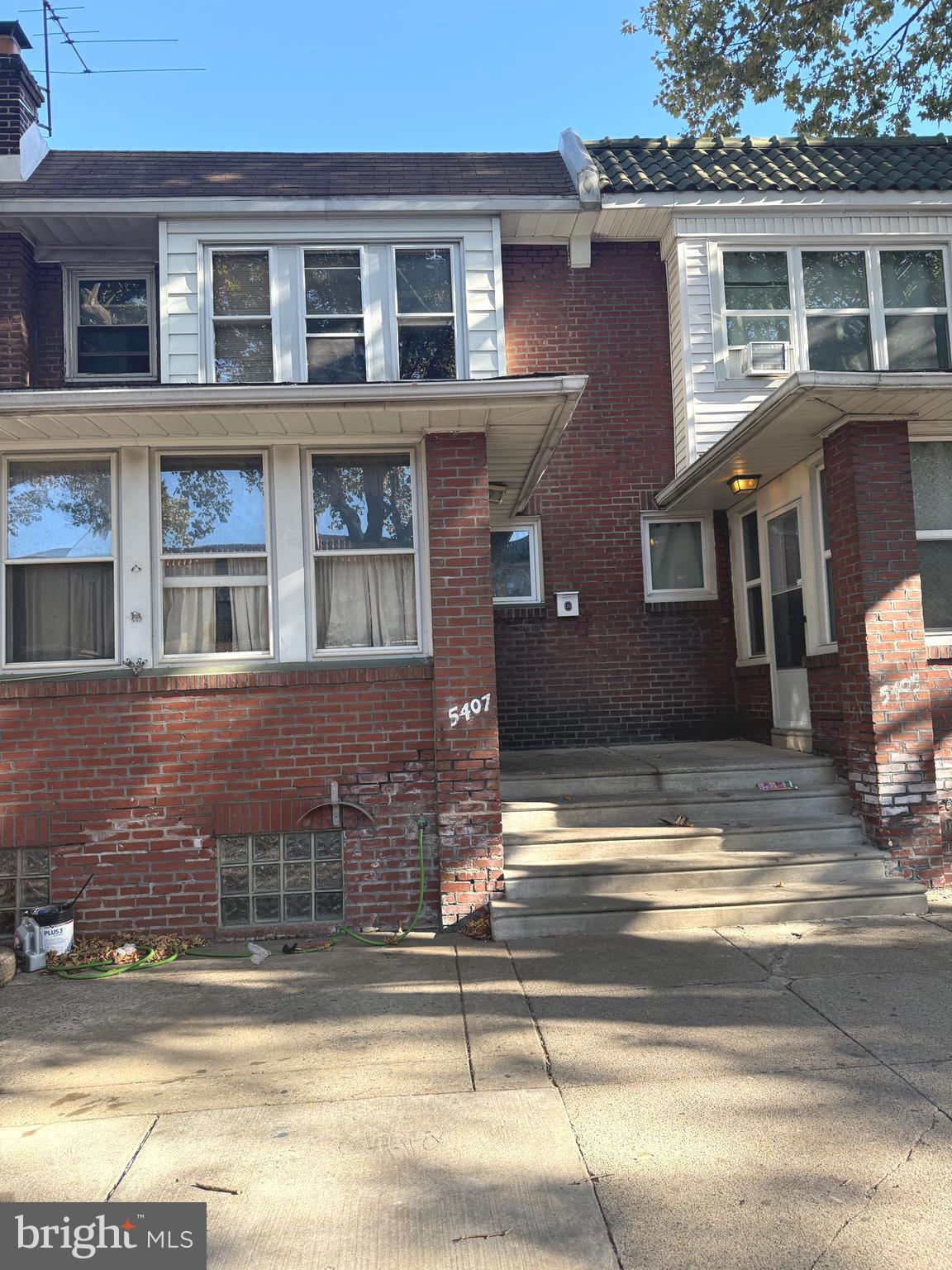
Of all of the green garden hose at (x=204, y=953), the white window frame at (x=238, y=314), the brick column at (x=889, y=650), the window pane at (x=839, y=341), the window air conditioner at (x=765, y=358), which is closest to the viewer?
the green garden hose at (x=204, y=953)

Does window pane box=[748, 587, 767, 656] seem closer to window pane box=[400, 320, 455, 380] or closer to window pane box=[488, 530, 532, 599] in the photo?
window pane box=[488, 530, 532, 599]

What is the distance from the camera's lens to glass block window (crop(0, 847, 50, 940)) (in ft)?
20.1

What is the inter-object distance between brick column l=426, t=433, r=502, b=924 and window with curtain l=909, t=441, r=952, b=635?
3.44 meters

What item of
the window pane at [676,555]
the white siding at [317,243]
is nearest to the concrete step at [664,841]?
the window pane at [676,555]

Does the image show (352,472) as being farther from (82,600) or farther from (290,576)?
(82,600)

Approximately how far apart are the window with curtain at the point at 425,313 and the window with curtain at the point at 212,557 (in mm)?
3662

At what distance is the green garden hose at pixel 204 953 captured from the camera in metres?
5.58

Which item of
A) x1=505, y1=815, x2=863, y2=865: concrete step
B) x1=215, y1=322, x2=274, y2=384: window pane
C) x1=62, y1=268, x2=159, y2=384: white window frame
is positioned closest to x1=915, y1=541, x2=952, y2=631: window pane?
x1=505, y1=815, x2=863, y2=865: concrete step

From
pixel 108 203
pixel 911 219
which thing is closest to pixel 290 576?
pixel 108 203

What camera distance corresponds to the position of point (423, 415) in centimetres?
618

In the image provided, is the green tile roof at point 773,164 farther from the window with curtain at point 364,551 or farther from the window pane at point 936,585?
the window with curtain at point 364,551

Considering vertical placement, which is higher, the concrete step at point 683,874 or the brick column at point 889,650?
the brick column at point 889,650

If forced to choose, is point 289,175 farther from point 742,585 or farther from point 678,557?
point 742,585

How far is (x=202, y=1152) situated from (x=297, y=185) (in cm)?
964
